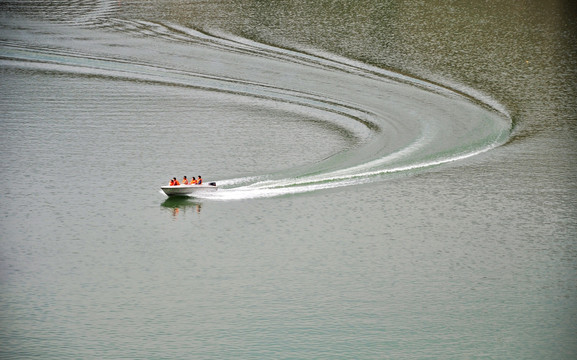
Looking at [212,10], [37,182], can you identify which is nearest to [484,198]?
[37,182]

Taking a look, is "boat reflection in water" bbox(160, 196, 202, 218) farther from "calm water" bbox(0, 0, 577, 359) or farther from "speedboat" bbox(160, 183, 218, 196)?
"speedboat" bbox(160, 183, 218, 196)

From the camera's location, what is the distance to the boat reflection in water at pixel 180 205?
24.2 metres

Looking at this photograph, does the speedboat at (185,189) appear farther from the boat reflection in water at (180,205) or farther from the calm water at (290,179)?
the calm water at (290,179)

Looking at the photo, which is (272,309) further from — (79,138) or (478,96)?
(478,96)

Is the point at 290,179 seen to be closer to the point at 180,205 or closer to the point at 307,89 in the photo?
the point at 180,205

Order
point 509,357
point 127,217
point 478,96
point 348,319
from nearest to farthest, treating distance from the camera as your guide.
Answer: point 509,357
point 348,319
point 127,217
point 478,96

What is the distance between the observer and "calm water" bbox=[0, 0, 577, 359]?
17688mm

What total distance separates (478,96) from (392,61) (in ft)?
17.4

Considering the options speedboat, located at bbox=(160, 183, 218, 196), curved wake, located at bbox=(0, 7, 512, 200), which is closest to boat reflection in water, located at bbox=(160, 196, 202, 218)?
speedboat, located at bbox=(160, 183, 218, 196)

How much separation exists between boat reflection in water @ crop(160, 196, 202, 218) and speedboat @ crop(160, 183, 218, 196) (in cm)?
19

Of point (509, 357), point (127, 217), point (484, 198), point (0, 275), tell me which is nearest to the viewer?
point (509, 357)

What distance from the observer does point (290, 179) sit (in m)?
26.2

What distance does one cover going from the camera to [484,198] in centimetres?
2562

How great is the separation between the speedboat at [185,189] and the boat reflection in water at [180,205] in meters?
0.19
